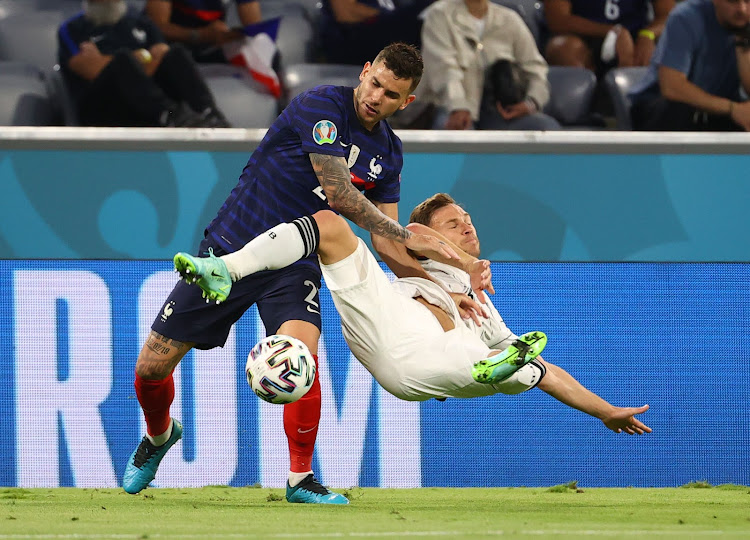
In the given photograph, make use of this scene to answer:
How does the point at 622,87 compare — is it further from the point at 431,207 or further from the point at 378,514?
the point at 378,514

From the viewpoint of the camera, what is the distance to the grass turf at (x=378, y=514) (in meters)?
3.18

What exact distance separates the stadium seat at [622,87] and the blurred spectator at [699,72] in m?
0.09

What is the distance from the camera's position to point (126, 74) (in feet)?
21.0

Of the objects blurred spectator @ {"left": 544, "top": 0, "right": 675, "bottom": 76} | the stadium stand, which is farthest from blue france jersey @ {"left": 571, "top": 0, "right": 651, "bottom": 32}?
the stadium stand

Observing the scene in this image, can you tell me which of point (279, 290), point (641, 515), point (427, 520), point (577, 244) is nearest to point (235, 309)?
point (279, 290)

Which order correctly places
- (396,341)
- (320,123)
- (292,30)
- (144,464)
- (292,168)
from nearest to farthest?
(396,341), (320,123), (292,168), (144,464), (292,30)

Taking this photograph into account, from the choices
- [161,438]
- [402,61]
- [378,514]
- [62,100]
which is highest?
[402,61]

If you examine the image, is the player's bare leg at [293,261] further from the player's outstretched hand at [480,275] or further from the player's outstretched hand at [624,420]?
the player's outstretched hand at [624,420]

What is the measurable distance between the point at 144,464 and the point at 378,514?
4.44ft

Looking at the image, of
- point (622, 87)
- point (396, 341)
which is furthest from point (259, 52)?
point (396, 341)

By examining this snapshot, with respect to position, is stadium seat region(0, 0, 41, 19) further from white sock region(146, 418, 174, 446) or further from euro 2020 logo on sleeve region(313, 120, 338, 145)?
euro 2020 logo on sleeve region(313, 120, 338, 145)

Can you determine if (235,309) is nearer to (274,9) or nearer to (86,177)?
(86,177)

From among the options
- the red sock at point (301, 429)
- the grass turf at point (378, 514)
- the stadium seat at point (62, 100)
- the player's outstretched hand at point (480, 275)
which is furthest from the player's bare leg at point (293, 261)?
the stadium seat at point (62, 100)

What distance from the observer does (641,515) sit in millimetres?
3955
